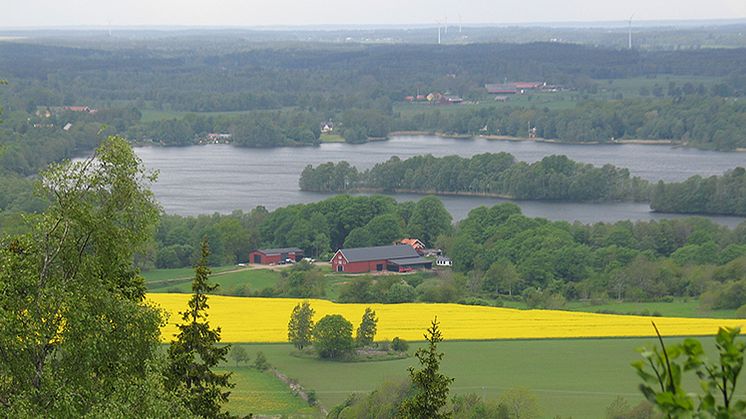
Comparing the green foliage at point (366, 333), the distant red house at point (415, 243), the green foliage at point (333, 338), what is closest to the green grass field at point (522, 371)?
the green foliage at point (333, 338)

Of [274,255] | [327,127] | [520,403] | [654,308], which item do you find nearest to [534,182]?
[274,255]

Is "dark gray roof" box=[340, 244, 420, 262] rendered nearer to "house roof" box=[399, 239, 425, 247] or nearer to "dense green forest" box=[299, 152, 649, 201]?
"house roof" box=[399, 239, 425, 247]

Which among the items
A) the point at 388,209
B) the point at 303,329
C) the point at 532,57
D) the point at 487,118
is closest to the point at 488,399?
the point at 303,329

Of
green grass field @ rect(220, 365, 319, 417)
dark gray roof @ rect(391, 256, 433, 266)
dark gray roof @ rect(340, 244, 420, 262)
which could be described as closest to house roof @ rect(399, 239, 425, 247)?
dark gray roof @ rect(340, 244, 420, 262)

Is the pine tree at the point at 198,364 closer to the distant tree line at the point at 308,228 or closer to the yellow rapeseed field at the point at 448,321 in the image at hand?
the yellow rapeseed field at the point at 448,321

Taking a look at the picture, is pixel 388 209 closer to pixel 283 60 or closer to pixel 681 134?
pixel 681 134

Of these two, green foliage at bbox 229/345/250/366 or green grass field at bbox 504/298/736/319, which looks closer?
green foliage at bbox 229/345/250/366
